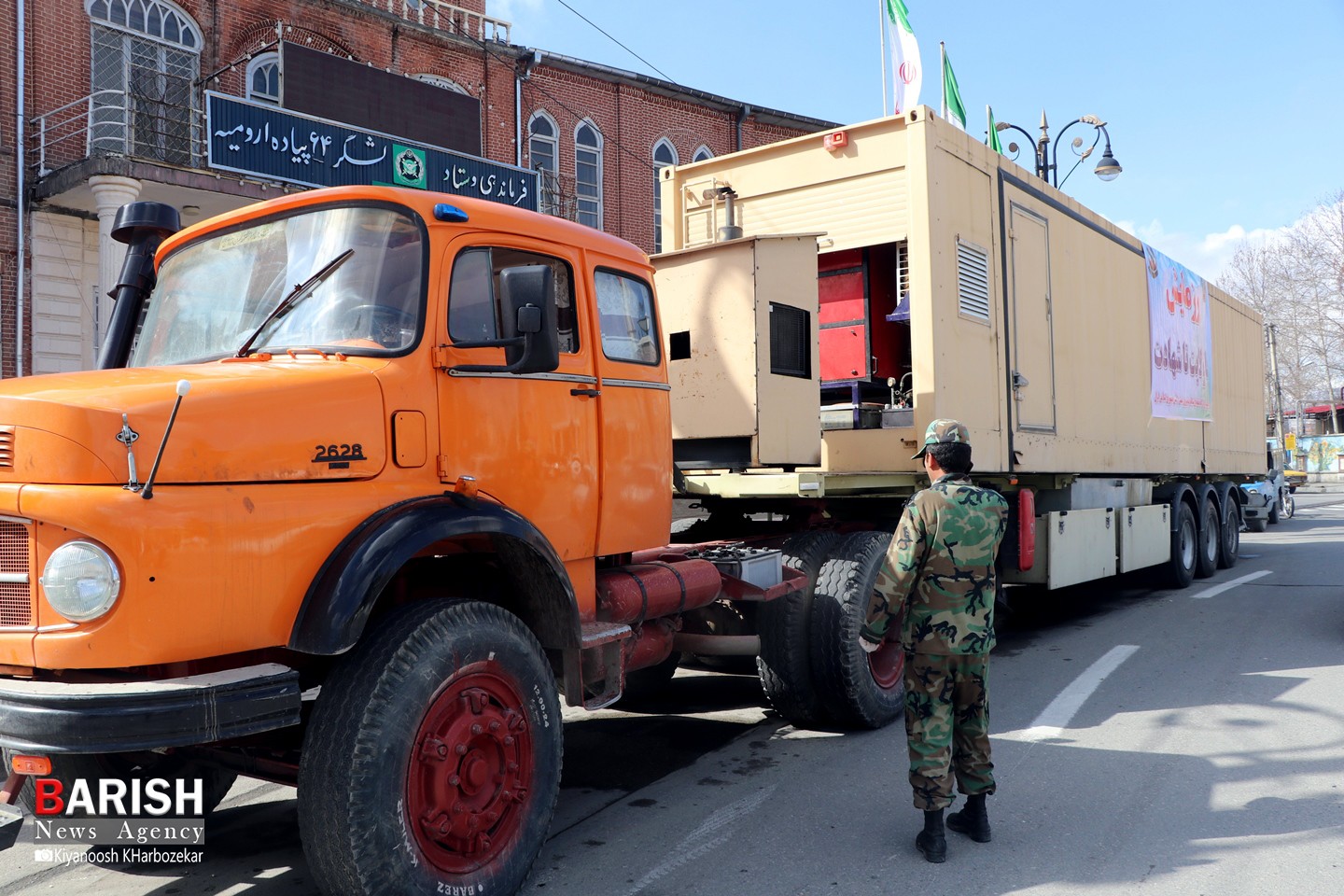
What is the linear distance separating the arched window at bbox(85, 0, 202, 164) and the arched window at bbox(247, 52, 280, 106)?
0.89 m

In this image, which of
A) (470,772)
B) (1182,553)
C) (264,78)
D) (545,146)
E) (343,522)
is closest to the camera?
(343,522)

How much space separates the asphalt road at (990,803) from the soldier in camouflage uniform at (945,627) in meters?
0.30

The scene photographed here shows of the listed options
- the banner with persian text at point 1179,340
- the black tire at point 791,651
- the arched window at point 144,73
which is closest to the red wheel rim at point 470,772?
the black tire at point 791,651

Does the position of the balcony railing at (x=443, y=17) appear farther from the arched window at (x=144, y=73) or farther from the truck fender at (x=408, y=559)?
the truck fender at (x=408, y=559)

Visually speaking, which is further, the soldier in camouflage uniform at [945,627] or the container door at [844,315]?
the container door at [844,315]

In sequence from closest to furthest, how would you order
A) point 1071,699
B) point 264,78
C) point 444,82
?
point 1071,699, point 264,78, point 444,82

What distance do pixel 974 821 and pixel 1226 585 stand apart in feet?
32.9

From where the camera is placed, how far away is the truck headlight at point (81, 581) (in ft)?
9.75

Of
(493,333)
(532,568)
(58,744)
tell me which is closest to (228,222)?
(493,333)

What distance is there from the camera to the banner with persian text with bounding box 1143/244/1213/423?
1181 centimetres

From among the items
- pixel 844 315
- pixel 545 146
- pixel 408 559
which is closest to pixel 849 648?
pixel 844 315

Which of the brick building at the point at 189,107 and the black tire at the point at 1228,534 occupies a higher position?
the brick building at the point at 189,107

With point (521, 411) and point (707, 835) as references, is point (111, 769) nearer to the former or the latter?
point (521, 411)

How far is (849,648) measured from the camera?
19.6 ft
